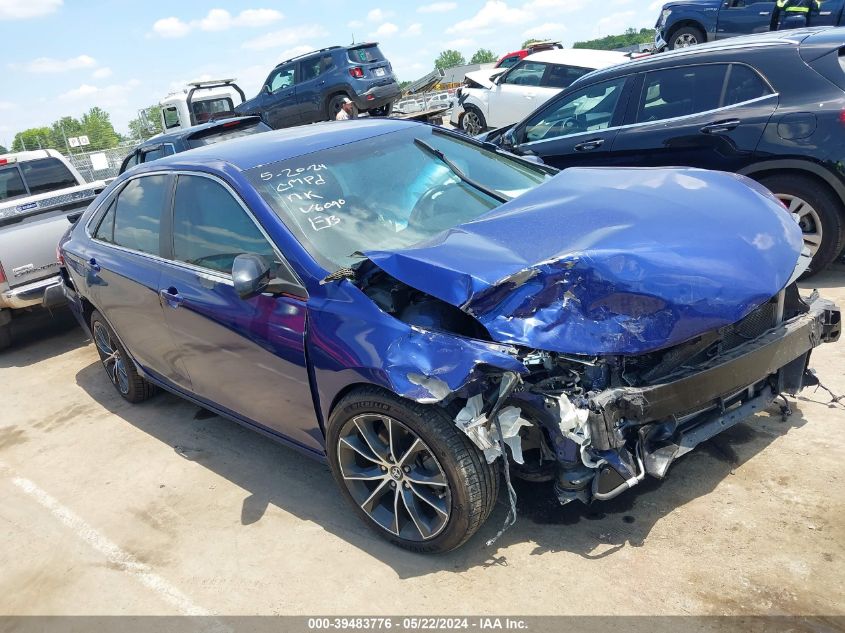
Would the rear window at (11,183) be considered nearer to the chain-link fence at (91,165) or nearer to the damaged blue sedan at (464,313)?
the damaged blue sedan at (464,313)

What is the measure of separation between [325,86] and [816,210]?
1198 centimetres

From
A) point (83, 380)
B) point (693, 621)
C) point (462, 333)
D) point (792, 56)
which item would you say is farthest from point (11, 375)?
point (792, 56)

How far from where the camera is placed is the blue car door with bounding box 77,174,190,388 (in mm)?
4125

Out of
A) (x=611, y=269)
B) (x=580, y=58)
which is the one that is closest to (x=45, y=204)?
(x=611, y=269)

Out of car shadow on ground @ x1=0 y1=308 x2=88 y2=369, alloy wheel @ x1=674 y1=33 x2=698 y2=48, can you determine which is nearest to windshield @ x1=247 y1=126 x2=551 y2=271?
car shadow on ground @ x1=0 y1=308 x2=88 y2=369

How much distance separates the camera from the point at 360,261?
10.1 feet

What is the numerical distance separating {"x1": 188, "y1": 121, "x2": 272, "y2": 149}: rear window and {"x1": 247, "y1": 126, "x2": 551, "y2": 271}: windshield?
5.24m

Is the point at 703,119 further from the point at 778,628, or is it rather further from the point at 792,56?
the point at 778,628

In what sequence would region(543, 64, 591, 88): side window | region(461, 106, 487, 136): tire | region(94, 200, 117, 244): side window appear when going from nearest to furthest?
1. region(94, 200, 117, 244): side window
2. region(543, 64, 591, 88): side window
3. region(461, 106, 487, 136): tire

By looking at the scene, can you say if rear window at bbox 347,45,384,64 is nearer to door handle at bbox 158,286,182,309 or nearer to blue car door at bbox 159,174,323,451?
blue car door at bbox 159,174,323,451

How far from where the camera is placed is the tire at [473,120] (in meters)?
12.8

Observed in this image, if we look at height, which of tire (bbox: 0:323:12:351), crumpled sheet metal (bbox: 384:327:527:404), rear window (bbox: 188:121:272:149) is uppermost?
rear window (bbox: 188:121:272:149)

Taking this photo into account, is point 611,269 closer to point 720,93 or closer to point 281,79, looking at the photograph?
point 720,93

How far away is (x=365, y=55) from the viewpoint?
50.5 ft
